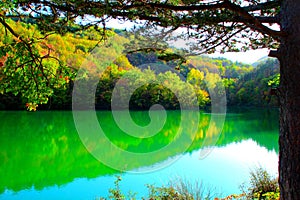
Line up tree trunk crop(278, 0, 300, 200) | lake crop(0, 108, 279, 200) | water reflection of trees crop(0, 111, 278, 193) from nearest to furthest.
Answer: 1. tree trunk crop(278, 0, 300, 200)
2. lake crop(0, 108, 279, 200)
3. water reflection of trees crop(0, 111, 278, 193)

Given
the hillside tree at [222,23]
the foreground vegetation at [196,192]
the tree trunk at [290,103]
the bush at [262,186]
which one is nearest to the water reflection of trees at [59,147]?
the foreground vegetation at [196,192]

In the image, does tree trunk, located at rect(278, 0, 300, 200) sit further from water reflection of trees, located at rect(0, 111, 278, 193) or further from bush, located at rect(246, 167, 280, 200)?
water reflection of trees, located at rect(0, 111, 278, 193)

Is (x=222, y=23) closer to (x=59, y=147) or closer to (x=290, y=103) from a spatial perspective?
(x=290, y=103)

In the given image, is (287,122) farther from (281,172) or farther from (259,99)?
(259,99)

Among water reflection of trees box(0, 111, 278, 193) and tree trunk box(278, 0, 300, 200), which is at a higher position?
tree trunk box(278, 0, 300, 200)

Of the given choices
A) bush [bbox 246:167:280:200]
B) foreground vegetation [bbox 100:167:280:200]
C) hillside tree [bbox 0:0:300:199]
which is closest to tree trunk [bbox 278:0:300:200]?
hillside tree [bbox 0:0:300:199]

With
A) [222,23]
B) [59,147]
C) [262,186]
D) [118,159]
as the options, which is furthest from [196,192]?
[59,147]

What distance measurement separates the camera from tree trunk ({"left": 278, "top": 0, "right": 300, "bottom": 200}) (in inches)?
66.7

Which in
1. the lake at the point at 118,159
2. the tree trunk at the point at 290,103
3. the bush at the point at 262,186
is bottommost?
the lake at the point at 118,159

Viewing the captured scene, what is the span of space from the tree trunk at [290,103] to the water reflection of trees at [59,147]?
588 cm

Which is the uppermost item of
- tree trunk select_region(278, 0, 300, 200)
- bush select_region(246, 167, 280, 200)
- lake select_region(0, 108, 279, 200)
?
tree trunk select_region(278, 0, 300, 200)

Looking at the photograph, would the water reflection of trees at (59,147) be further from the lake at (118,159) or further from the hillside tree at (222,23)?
the hillside tree at (222,23)

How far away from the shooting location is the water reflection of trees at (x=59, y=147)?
741cm

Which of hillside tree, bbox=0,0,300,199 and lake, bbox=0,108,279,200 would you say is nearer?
hillside tree, bbox=0,0,300,199
